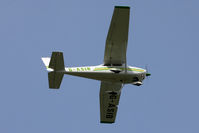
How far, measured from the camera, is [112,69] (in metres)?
30.2

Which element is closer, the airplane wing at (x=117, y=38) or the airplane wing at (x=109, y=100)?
the airplane wing at (x=117, y=38)

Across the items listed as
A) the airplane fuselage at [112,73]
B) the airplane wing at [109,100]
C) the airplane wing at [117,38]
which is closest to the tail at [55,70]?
the airplane fuselage at [112,73]

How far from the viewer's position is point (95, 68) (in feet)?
98.9

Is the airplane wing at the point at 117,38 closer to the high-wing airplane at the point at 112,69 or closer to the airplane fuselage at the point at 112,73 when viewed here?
the high-wing airplane at the point at 112,69

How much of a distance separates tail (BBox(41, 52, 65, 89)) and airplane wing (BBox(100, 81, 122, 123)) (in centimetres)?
432

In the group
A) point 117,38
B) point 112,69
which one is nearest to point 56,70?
point 112,69

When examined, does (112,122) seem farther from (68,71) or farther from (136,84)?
(68,71)

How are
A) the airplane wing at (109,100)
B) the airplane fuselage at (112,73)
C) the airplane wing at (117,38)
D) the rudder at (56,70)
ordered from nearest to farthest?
the airplane wing at (117,38) → the rudder at (56,70) → the airplane fuselage at (112,73) → the airplane wing at (109,100)

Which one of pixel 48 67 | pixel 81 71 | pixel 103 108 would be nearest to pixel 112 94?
pixel 103 108

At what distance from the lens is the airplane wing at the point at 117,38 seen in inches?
1078

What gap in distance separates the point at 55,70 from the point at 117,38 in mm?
4631

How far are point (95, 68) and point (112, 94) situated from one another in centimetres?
358

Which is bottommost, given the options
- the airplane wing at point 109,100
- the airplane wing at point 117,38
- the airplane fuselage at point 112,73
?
the airplane wing at point 109,100

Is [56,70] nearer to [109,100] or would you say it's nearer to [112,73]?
[112,73]
